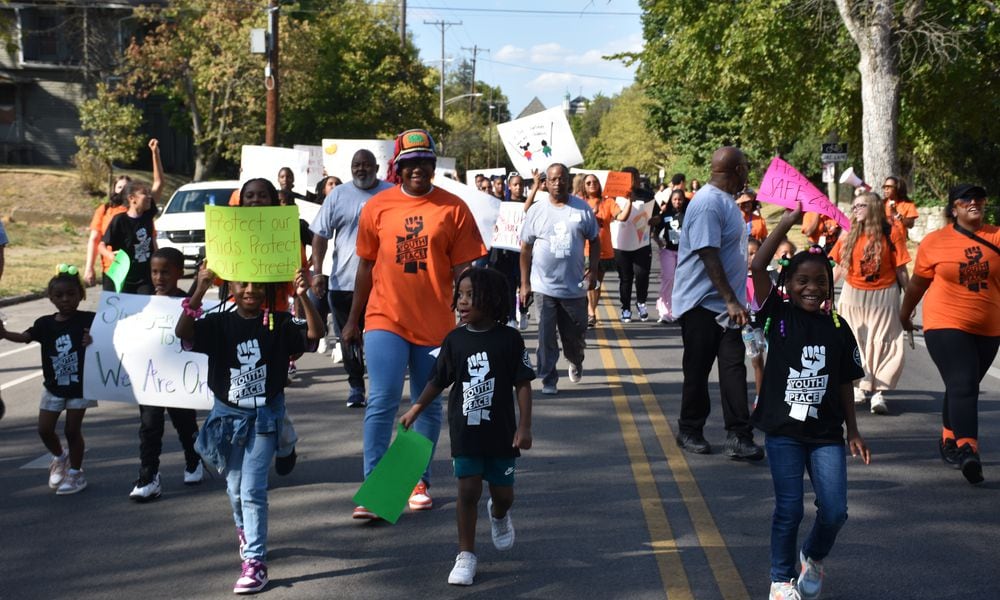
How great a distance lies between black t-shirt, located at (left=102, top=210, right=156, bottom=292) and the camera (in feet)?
30.4

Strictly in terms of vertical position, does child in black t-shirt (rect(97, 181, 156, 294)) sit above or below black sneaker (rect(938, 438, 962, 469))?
above

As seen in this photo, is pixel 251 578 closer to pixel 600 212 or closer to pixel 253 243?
pixel 253 243

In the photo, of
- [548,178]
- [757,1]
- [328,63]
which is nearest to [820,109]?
[757,1]

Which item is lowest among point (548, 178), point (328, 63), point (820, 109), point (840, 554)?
point (840, 554)

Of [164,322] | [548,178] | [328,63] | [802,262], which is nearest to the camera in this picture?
[802,262]

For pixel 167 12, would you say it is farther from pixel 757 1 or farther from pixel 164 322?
pixel 164 322

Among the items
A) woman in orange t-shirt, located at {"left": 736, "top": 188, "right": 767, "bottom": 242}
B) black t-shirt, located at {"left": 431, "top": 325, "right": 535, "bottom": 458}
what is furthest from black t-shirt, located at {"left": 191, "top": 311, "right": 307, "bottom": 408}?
woman in orange t-shirt, located at {"left": 736, "top": 188, "right": 767, "bottom": 242}

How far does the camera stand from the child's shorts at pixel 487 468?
17.0 ft

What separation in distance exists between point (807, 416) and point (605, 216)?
34.5 ft

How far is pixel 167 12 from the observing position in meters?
43.8

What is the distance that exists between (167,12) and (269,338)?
4138 cm

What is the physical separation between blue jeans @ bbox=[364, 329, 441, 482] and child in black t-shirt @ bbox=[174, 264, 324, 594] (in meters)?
0.75

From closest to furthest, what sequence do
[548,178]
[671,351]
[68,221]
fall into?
[548,178] → [671,351] → [68,221]

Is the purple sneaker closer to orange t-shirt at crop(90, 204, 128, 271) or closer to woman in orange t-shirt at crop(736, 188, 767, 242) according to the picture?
orange t-shirt at crop(90, 204, 128, 271)
